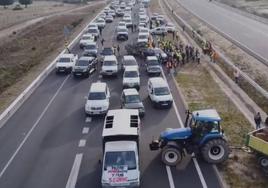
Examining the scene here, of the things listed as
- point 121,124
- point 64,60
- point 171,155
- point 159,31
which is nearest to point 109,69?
point 64,60

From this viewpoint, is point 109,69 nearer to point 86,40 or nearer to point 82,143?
point 82,143

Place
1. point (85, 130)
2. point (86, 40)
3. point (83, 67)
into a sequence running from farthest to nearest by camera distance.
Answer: point (86, 40), point (83, 67), point (85, 130)

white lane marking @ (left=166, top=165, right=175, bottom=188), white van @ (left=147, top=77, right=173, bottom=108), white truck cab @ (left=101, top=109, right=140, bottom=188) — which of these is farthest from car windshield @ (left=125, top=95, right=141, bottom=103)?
white lane marking @ (left=166, top=165, right=175, bottom=188)

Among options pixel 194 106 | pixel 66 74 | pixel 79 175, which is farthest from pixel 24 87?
pixel 79 175

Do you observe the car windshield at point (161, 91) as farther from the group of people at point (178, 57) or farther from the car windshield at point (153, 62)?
the group of people at point (178, 57)

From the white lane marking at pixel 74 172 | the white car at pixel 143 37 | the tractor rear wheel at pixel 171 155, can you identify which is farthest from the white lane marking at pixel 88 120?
the white car at pixel 143 37

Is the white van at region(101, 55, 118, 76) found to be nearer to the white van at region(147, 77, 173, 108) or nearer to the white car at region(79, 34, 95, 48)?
the white van at region(147, 77, 173, 108)
